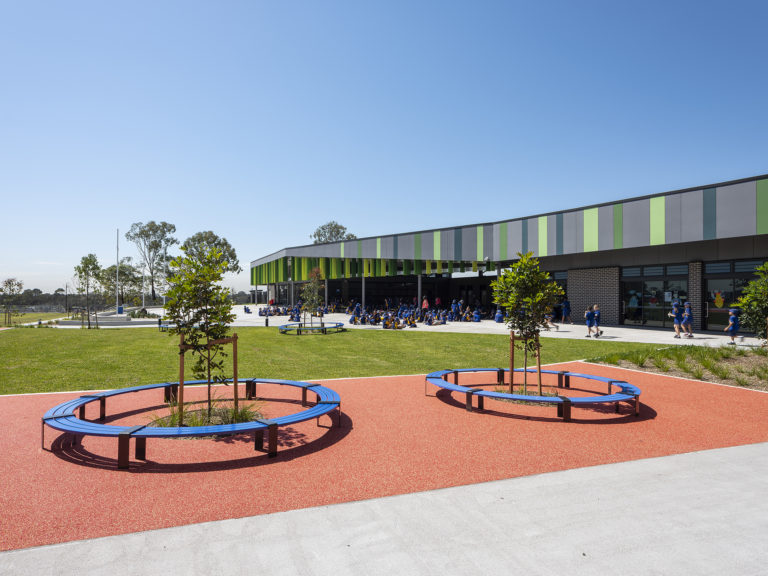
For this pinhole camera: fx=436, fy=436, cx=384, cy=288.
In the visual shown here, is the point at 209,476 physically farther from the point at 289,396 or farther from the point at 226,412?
the point at 289,396

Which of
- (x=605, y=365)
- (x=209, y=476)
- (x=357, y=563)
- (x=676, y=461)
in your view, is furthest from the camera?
(x=605, y=365)

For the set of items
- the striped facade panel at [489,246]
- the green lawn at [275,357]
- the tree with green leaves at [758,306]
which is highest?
the striped facade panel at [489,246]

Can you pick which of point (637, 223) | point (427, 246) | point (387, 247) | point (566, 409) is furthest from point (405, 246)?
point (566, 409)

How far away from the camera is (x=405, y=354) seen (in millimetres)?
15289

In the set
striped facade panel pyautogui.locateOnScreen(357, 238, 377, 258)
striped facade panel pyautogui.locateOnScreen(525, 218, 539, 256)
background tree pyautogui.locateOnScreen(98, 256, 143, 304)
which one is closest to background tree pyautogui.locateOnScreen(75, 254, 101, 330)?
background tree pyautogui.locateOnScreen(98, 256, 143, 304)

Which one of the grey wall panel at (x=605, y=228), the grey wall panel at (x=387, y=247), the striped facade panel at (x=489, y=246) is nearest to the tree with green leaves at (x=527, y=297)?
the grey wall panel at (x=605, y=228)

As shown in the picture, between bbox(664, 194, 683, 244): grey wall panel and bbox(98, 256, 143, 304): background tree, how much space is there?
223 feet

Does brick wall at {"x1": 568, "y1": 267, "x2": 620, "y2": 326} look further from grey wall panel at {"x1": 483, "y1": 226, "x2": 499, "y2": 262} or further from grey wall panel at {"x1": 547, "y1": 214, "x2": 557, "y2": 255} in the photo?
grey wall panel at {"x1": 483, "y1": 226, "x2": 499, "y2": 262}

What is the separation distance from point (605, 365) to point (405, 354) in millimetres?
6259

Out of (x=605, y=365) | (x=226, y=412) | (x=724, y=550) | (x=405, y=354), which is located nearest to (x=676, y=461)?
(x=724, y=550)

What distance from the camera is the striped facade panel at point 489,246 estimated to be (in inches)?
1141

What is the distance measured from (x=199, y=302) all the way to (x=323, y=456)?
3.06 m

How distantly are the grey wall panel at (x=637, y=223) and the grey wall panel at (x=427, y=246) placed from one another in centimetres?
1349

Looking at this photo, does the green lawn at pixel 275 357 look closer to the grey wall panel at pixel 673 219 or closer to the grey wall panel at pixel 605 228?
the grey wall panel at pixel 673 219
